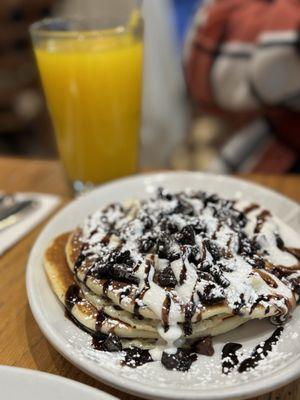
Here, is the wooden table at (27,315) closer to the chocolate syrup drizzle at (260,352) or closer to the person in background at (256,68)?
the chocolate syrup drizzle at (260,352)

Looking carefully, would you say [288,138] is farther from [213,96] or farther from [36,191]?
[36,191]

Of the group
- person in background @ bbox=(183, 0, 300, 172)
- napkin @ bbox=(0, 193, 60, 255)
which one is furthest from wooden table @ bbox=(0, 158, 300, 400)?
person in background @ bbox=(183, 0, 300, 172)

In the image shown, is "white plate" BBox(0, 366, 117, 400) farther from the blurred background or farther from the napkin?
the blurred background

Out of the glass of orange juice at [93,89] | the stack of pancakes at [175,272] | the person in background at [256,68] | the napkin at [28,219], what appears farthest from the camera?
the person in background at [256,68]

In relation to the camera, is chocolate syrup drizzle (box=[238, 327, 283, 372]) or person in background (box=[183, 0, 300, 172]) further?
person in background (box=[183, 0, 300, 172])

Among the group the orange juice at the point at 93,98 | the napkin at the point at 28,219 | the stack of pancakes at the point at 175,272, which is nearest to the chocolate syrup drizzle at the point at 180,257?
the stack of pancakes at the point at 175,272

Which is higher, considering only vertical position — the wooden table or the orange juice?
the orange juice
